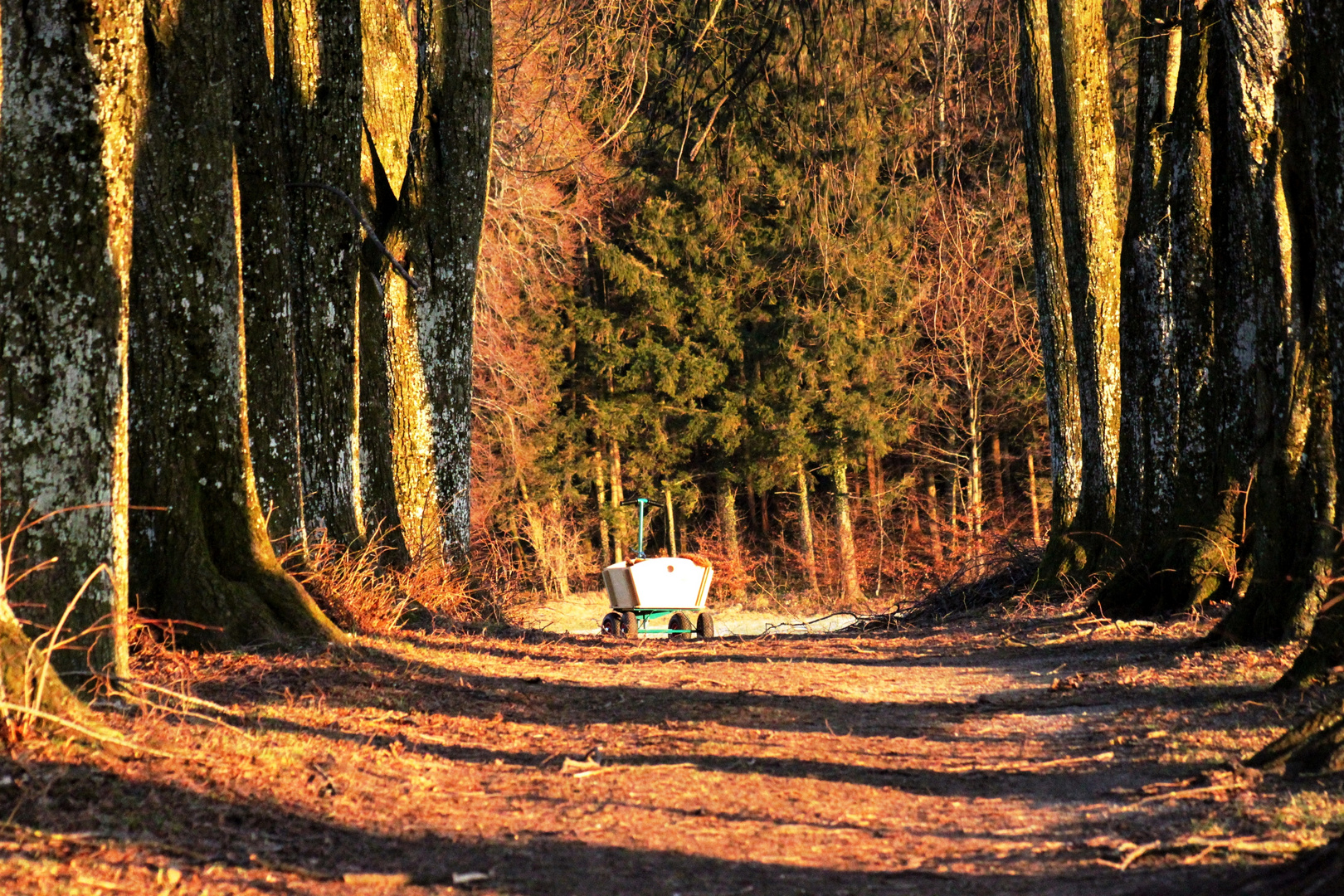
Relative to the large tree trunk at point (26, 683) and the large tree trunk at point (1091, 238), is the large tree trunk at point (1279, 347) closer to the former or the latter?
the large tree trunk at point (1091, 238)

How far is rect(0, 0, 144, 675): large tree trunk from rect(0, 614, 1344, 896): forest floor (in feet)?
2.41

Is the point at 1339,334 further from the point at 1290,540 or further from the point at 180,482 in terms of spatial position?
the point at 180,482

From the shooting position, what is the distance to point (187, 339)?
7.24 metres

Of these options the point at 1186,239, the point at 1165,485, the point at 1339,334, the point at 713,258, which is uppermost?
the point at 713,258

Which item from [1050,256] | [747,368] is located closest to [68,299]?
[1050,256]

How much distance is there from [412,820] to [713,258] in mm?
29404

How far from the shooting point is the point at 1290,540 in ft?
23.2

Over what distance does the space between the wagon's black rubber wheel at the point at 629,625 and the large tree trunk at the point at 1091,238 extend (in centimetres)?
485

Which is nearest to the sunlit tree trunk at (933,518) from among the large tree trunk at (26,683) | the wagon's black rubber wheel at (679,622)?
the wagon's black rubber wheel at (679,622)

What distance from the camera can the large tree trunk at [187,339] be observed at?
7.14 meters

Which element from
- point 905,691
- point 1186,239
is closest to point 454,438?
point 905,691

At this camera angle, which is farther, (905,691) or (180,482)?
(905,691)

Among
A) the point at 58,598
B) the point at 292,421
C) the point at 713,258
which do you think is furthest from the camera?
the point at 713,258

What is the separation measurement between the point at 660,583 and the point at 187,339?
892 cm
